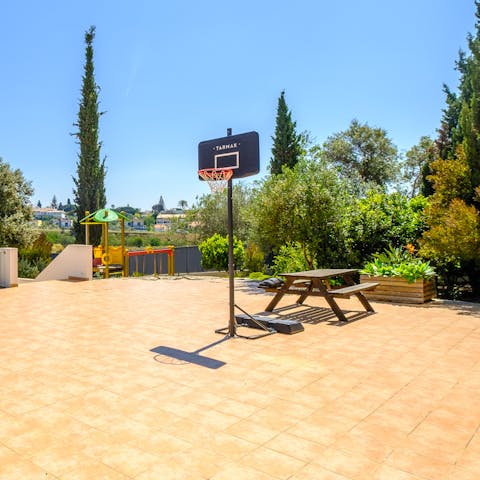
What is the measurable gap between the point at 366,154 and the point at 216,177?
89.6ft

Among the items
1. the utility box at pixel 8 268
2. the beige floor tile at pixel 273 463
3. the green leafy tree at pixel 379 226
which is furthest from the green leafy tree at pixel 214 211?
the beige floor tile at pixel 273 463

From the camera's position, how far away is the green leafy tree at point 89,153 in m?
24.0

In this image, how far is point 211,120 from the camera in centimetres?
1037

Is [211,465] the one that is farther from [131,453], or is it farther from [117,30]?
[117,30]

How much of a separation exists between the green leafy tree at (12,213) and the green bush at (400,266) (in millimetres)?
15673

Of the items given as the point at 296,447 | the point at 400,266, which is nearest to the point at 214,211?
the point at 400,266

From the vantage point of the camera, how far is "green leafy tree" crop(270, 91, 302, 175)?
2403cm

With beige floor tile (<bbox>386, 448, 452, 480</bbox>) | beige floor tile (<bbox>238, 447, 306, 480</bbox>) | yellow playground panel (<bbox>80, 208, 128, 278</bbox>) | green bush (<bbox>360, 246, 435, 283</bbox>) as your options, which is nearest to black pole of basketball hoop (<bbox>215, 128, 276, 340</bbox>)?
Result: beige floor tile (<bbox>238, 447, 306, 480</bbox>)

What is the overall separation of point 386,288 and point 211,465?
24.0 ft

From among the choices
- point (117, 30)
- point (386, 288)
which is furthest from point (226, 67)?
point (386, 288)

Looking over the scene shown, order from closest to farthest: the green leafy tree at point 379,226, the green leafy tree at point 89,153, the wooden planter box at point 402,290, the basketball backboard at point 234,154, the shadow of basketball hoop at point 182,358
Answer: the shadow of basketball hoop at point 182,358 < the basketball backboard at point 234,154 < the wooden planter box at point 402,290 < the green leafy tree at point 379,226 < the green leafy tree at point 89,153

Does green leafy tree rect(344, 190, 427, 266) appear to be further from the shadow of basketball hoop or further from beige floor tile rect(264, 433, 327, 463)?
beige floor tile rect(264, 433, 327, 463)

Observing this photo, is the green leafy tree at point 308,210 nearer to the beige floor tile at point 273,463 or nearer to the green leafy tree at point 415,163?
the beige floor tile at point 273,463

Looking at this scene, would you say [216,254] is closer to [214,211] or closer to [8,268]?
[8,268]
